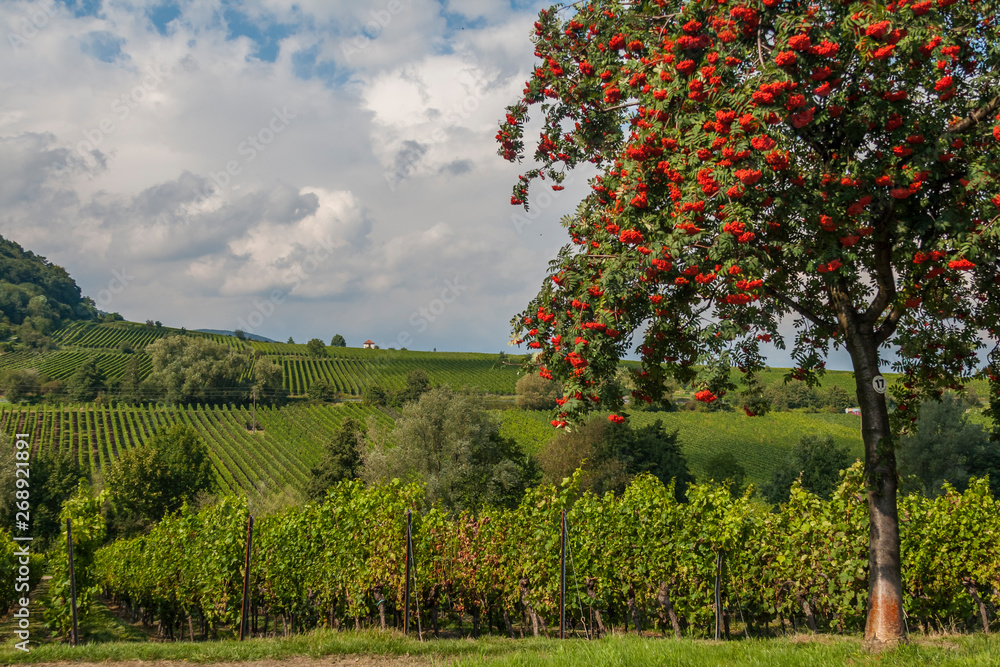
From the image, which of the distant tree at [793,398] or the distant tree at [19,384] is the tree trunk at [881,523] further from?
the distant tree at [19,384]

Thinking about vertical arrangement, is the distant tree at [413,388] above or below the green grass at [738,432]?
above

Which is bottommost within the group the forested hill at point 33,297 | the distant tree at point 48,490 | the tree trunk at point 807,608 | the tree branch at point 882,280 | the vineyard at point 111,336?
the distant tree at point 48,490

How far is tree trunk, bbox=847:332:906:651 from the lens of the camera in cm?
668

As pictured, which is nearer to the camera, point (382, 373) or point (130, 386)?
point (130, 386)

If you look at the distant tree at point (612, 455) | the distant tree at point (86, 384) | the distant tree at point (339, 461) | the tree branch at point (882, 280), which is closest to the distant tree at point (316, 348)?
the distant tree at point (86, 384)

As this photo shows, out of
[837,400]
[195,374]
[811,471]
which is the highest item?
[195,374]

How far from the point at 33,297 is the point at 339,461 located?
11196 cm

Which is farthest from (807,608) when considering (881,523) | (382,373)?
(382,373)

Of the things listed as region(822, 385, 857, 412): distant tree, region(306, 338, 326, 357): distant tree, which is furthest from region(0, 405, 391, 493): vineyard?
region(822, 385, 857, 412): distant tree

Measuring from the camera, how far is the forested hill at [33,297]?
354ft

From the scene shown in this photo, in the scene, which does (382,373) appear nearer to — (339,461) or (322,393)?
(322,393)

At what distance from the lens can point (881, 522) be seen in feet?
22.6

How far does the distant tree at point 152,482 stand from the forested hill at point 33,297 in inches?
2892

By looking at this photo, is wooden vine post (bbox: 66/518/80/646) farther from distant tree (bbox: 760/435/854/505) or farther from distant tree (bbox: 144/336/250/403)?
distant tree (bbox: 144/336/250/403)
